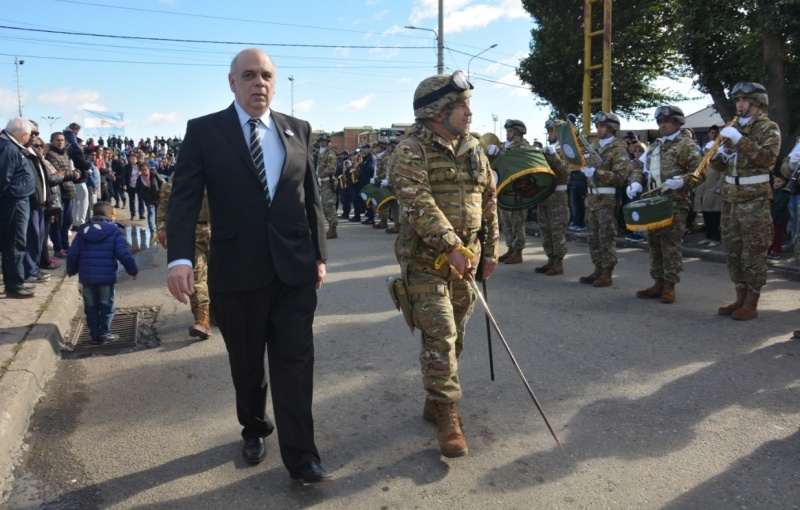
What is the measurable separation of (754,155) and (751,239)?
807mm

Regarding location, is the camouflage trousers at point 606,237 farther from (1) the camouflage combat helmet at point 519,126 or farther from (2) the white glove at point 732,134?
(2) the white glove at point 732,134

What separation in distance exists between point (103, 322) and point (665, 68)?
22.4m

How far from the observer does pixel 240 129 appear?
3.18m

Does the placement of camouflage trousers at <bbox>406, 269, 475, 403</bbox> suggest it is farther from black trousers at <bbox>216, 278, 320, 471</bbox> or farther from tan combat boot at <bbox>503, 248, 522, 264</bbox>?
tan combat boot at <bbox>503, 248, 522, 264</bbox>

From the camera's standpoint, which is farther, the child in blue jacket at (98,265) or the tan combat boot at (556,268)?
the tan combat boot at (556,268)


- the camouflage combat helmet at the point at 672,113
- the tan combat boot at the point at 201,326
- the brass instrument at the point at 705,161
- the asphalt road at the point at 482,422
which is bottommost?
the asphalt road at the point at 482,422

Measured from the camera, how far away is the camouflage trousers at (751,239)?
611 centimetres

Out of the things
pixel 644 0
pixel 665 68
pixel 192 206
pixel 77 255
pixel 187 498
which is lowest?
pixel 187 498

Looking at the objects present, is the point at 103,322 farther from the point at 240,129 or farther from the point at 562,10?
the point at 562,10

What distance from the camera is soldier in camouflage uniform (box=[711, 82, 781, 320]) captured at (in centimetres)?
602

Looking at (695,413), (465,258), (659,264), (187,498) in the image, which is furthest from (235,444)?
(659,264)

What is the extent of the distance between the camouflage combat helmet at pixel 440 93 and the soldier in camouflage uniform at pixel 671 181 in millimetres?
3938

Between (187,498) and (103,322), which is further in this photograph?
(103,322)

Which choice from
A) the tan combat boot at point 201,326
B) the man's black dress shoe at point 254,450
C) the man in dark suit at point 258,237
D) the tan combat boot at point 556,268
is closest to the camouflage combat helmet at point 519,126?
the tan combat boot at point 556,268
